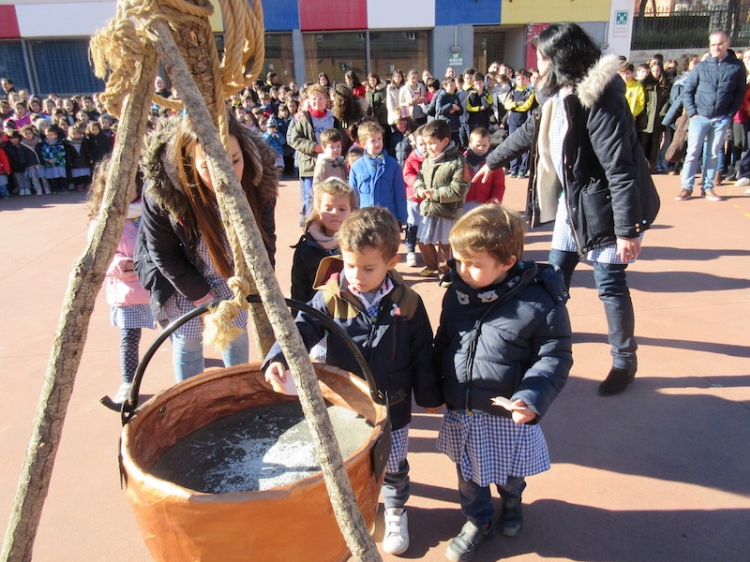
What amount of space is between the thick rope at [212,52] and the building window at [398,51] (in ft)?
62.9

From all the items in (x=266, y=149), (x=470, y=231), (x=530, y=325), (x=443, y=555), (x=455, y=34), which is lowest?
(x=443, y=555)

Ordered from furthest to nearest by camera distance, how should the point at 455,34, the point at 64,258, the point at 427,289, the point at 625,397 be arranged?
the point at 455,34
the point at 64,258
the point at 427,289
the point at 625,397

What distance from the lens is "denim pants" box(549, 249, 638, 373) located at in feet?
8.95

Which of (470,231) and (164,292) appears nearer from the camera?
(470,231)

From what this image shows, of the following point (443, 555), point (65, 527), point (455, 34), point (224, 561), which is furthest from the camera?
point (455, 34)

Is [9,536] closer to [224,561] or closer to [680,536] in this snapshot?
[224,561]

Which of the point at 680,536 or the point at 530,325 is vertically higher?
the point at 530,325

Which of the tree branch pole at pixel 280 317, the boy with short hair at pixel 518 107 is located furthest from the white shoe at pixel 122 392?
the boy with short hair at pixel 518 107

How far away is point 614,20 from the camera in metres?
19.1

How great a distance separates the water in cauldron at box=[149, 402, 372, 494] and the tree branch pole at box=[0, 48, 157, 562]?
0.34m

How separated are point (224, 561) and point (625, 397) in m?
2.30

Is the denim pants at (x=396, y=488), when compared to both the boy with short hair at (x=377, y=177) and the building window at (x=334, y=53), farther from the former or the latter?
the building window at (x=334, y=53)

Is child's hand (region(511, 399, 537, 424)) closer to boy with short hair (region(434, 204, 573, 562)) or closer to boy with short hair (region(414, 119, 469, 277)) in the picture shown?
boy with short hair (region(434, 204, 573, 562))

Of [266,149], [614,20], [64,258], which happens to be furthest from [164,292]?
[614,20]
